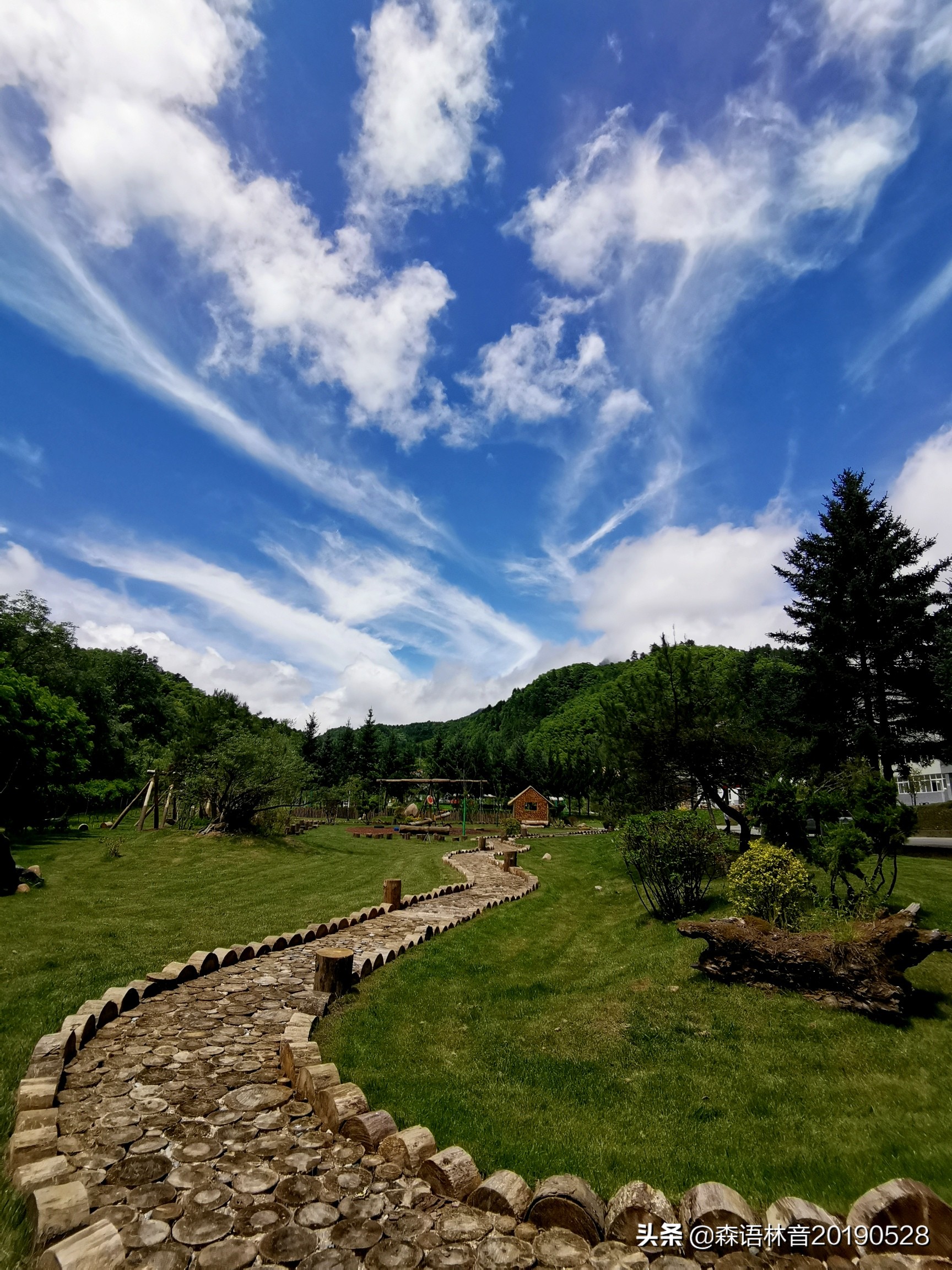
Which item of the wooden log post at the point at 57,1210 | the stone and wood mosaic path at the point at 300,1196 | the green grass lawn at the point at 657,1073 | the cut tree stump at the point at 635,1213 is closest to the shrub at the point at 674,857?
the green grass lawn at the point at 657,1073

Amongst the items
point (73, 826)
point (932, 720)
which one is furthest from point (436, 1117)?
point (73, 826)

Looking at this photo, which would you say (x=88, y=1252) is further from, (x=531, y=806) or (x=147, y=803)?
(x=531, y=806)

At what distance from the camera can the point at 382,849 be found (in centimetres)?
2667

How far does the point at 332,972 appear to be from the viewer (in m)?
7.05

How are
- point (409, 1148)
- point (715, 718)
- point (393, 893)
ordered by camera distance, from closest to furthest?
point (409, 1148)
point (393, 893)
point (715, 718)

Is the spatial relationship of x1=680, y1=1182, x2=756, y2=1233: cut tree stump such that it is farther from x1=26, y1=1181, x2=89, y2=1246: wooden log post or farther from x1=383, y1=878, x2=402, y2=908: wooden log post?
x1=383, y1=878, x2=402, y2=908: wooden log post

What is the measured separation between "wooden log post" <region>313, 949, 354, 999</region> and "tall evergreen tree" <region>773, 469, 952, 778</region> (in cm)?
1861

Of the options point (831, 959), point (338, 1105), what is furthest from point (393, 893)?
point (338, 1105)

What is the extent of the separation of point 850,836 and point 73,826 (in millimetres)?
34700

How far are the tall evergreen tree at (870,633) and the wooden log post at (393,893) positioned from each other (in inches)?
622

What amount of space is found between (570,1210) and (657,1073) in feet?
9.87

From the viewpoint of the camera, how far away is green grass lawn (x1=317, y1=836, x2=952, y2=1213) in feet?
13.3

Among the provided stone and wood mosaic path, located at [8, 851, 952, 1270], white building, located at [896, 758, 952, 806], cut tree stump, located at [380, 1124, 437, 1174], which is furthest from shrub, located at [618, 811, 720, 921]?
white building, located at [896, 758, 952, 806]

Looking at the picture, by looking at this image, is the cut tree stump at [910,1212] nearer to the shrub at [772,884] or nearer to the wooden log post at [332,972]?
the wooden log post at [332,972]
